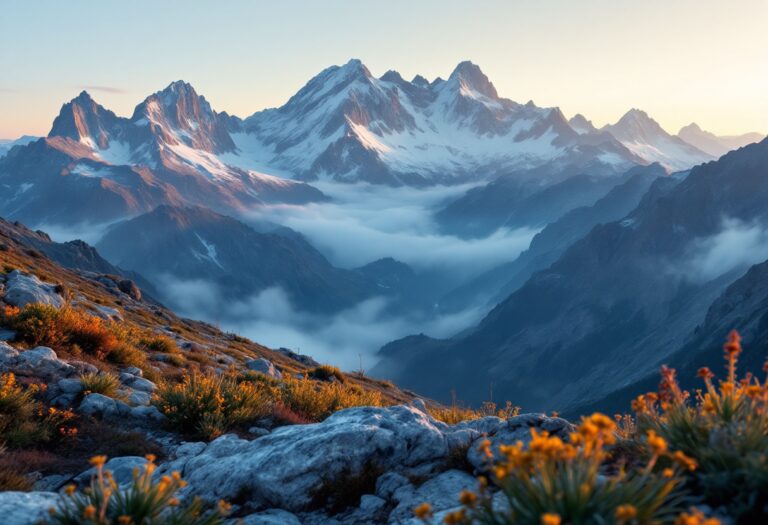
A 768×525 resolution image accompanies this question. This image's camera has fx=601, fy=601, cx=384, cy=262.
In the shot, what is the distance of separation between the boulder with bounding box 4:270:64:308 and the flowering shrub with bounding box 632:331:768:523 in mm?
16472

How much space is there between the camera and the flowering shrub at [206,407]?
37.0 ft

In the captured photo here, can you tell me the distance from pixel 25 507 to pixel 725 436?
6.68 m

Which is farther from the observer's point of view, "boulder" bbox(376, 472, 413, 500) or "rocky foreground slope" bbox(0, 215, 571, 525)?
"boulder" bbox(376, 472, 413, 500)

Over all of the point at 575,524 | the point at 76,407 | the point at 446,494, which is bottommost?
the point at 575,524

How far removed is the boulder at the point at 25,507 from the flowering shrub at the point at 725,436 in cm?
582

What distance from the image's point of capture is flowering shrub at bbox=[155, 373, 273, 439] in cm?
1127

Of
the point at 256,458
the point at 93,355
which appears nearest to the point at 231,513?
the point at 256,458

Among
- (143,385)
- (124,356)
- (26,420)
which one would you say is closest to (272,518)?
(26,420)

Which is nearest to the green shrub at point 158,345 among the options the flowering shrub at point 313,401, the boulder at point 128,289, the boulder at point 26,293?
the boulder at point 26,293

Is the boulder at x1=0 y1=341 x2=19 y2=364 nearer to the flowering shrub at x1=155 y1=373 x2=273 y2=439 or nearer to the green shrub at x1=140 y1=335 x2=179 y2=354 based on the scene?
the flowering shrub at x1=155 y1=373 x2=273 y2=439

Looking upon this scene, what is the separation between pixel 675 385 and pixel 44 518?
251 inches

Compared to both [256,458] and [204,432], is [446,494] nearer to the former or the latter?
[256,458]

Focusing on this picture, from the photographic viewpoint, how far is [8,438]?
959 cm

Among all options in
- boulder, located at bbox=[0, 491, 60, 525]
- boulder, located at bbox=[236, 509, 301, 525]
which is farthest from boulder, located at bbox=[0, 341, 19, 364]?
boulder, located at bbox=[236, 509, 301, 525]
